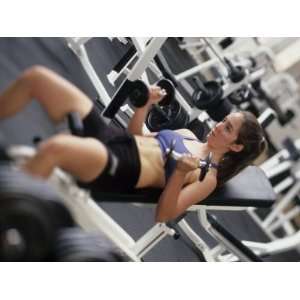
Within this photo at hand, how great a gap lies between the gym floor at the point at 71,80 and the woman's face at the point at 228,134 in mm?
310

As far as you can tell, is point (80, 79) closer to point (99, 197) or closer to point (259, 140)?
point (99, 197)

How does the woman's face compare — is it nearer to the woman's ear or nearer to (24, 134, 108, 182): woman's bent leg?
the woman's ear

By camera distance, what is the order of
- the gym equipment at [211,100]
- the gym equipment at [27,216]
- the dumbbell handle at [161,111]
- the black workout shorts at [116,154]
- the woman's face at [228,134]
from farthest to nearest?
the gym equipment at [211,100]
the dumbbell handle at [161,111]
the woman's face at [228,134]
the black workout shorts at [116,154]
the gym equipment at [27,216]

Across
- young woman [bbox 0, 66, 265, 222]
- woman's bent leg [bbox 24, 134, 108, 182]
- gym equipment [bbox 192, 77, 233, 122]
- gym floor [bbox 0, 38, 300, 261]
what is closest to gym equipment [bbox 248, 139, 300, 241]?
gym floor [bbox 0, 38, 300, 261]

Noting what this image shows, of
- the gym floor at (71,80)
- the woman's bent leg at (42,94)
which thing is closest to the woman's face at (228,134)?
the gym floor at (71,80)

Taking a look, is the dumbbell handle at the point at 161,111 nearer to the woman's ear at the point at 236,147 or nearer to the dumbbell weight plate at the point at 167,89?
the dumbbell weight plate at the point at 167,89

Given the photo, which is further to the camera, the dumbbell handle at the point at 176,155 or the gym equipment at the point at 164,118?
the gym equipment at the point at 164,118

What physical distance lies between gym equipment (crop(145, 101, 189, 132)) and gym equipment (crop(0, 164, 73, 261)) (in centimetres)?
59

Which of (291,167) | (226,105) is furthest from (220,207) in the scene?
(291,167)

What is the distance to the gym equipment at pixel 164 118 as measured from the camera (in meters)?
1.47

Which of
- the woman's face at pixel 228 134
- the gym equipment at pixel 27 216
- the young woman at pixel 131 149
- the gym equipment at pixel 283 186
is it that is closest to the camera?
the gym equipment at pixel 27 216

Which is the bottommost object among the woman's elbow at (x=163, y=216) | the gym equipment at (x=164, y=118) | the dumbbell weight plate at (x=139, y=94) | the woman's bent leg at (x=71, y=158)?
the woman's elbow at (x=163, y=216)
